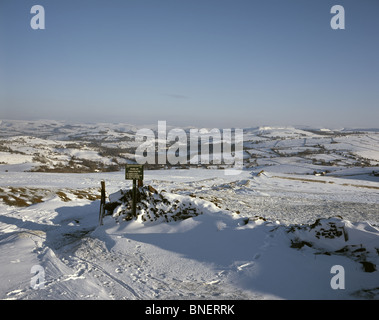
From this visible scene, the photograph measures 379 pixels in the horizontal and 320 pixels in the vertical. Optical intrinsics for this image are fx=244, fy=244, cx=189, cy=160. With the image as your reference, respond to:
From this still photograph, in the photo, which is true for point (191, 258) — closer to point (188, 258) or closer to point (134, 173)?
point (188, 258)

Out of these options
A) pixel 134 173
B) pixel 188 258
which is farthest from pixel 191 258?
pixel 134 173

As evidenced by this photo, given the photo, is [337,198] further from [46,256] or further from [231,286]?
[46,256]

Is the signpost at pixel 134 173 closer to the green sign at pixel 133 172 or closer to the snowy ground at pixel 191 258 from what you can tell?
the green sign at pixel 133 172

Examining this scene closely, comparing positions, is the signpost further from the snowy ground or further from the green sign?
the snowy ground

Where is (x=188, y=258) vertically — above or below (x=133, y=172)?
below

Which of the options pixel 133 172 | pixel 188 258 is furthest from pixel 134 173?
pixel 188 258

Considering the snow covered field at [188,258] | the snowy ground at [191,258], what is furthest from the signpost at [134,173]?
the snowy ground at [191,258]

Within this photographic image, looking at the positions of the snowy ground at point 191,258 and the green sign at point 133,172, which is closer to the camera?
the snowy ground at point 191,258

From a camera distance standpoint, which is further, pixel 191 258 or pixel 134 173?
pixel 134 173

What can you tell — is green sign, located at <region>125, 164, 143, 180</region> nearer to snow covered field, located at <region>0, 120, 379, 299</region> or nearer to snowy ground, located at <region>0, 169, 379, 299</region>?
snow covered field, located at <region>0, 120, 379, 299</region>

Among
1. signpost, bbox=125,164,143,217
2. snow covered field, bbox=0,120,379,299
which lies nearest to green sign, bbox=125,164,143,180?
signpost, bbox=125,164,143,217

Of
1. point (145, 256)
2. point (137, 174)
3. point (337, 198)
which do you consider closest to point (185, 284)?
point (145, 256)

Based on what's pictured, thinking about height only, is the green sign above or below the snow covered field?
above

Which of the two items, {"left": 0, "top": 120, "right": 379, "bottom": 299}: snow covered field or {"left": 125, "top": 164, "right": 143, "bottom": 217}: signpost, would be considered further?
{"left": 125, "top": 164, "right": 143, "bottom": 217}: signpost
